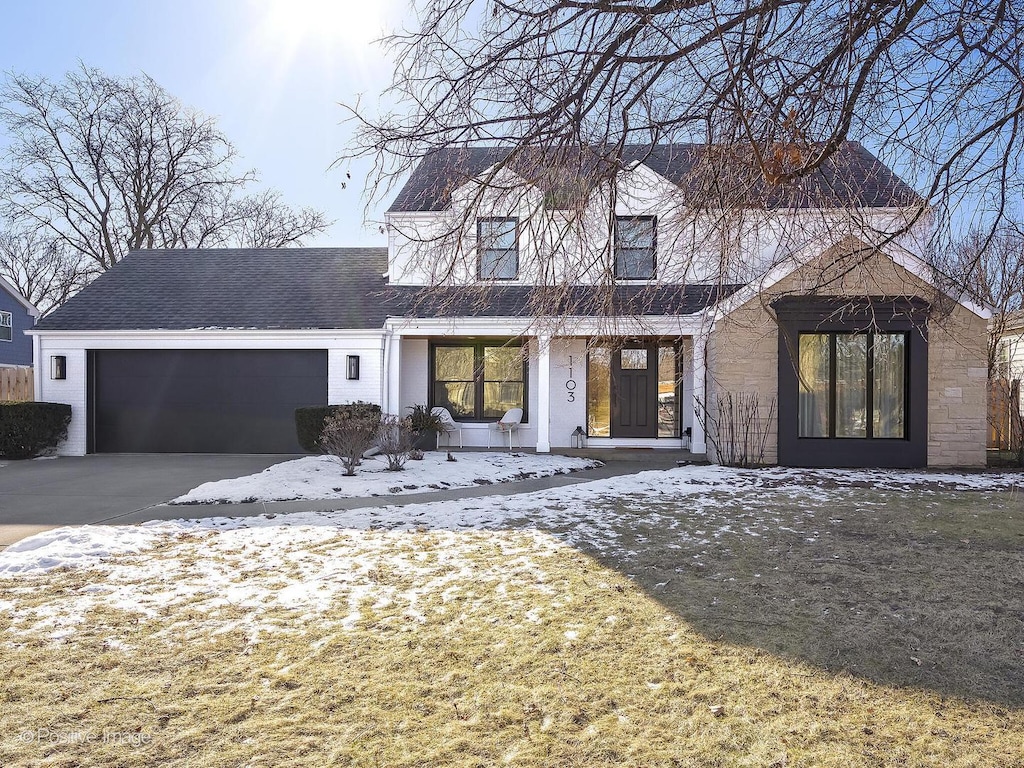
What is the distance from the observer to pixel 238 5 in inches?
200

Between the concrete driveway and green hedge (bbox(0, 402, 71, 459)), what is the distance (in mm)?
505

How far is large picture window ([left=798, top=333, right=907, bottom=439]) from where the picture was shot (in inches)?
441

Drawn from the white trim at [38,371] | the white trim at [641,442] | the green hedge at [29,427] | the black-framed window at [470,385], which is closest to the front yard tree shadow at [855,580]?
the white trim at [641,442]

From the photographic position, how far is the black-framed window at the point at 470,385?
14.5m

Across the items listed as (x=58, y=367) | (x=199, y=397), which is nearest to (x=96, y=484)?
(x=199, y=397)

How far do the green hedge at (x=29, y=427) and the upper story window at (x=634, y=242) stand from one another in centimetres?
1171

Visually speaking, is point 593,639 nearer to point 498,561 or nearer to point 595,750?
point 595,750

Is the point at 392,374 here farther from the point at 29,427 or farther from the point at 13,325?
the point at 13,325

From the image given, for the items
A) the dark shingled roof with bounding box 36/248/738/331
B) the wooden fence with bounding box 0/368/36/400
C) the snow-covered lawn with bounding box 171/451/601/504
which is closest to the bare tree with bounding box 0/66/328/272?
the dark shingled roof with bounding box 36/248/738/331

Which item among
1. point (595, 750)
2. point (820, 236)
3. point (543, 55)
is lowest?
point (595, 750)

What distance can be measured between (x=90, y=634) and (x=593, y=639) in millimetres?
2920

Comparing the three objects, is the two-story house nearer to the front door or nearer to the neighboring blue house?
the front door

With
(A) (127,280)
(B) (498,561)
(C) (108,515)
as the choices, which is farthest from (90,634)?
(A) (127,280)

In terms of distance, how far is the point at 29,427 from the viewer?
1248cm
